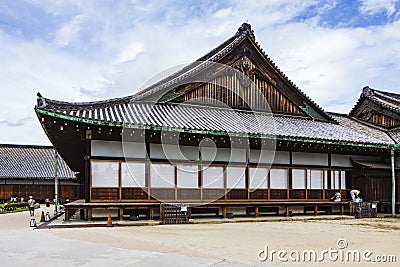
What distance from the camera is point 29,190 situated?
46781mm

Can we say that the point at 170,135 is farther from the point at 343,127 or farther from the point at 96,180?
the point at 343,127

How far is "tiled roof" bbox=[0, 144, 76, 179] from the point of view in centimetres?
4662

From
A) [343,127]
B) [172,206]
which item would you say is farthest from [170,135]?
[343,127]

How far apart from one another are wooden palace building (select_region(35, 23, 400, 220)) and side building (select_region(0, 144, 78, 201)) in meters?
22.7

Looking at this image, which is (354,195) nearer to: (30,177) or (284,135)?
(284,135)

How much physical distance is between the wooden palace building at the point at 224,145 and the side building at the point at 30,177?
22.7 meters

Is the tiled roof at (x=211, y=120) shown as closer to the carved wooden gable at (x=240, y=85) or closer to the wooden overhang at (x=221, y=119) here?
the wooden overhang at (x=221, y=119)

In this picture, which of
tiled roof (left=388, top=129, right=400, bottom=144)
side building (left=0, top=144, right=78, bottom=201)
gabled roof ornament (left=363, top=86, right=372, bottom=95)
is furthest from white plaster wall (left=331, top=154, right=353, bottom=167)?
side building (left=0, top=144, right=78, bottom=201)

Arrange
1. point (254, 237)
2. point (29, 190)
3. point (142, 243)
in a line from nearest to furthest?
point (142, 243) < point (254, 237) < point (29, 190)

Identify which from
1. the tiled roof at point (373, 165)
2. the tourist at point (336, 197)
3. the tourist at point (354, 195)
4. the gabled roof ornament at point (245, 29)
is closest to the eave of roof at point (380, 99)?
the tiled roof at point (373, 165)

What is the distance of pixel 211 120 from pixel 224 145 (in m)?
1.39

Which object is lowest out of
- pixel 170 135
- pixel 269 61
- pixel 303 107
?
pixel 170 135

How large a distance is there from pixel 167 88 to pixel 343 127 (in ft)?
35.7

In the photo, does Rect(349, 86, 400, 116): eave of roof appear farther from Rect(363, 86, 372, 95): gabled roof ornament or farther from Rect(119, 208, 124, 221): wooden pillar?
Rect(119, 208, 124, 221): wooden pillar
